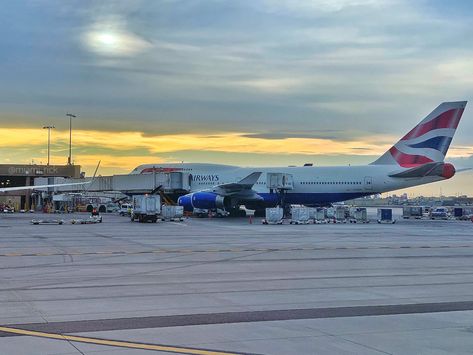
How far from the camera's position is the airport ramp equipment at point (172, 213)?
154 ft

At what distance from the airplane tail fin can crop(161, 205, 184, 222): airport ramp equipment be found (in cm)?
2005

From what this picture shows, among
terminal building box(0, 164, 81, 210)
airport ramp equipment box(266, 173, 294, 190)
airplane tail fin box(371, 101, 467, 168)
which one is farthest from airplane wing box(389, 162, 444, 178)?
terminal building box(0, 164, 81, 210)

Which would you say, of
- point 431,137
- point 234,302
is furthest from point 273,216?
point 234,302

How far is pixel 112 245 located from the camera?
22500 millimetres

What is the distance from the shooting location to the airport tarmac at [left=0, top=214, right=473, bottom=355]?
7500mm

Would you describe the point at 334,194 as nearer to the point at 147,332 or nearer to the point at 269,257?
the point at 269,257

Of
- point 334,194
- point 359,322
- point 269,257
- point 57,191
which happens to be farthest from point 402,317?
point 57,191

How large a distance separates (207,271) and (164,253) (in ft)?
16.2

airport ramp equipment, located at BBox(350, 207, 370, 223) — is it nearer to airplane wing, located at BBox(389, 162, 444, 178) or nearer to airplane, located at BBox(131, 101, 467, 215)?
airplane, located at BBox(131, 101, 467, 215)

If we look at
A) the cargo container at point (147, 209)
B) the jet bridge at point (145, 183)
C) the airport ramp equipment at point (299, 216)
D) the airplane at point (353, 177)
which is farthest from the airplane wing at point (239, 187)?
the jet bridge at point (145, 183)

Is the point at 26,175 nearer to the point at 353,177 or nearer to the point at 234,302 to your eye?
the point at 353,177

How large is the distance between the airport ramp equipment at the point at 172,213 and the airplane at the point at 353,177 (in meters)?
1.62

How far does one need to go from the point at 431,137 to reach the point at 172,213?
22.8 meters

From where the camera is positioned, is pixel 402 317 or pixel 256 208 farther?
pixel 256 208
